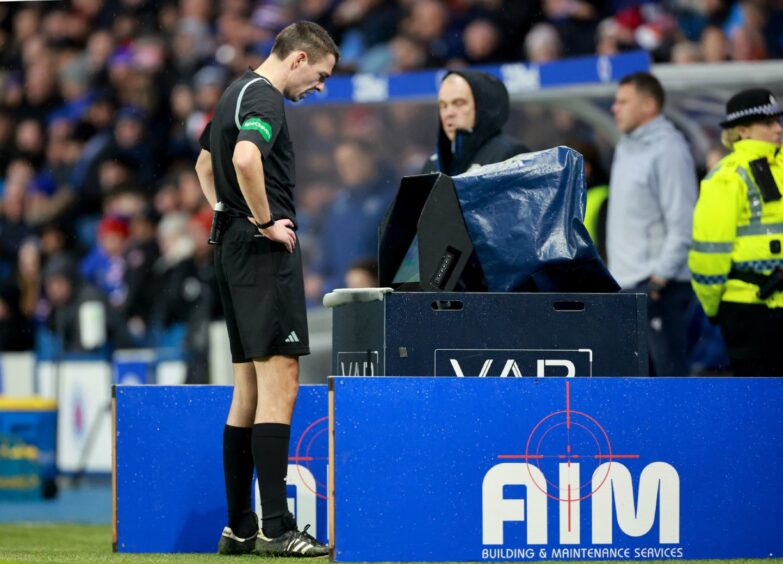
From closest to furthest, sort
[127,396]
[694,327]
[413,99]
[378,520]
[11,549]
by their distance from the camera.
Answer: [378,520], [127,396], [11,549], [694,327], [413,99]

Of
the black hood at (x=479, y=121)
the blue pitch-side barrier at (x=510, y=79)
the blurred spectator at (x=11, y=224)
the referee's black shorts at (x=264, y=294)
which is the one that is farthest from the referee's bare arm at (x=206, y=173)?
the blurred spectator at (x=11, y=224)

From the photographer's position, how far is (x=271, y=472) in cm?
436

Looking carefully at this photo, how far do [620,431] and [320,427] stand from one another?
112 centimetres

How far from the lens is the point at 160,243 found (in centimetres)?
1012

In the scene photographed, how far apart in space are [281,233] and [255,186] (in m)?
0.17

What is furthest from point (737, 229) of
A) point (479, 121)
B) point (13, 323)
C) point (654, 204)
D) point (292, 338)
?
point (13, 323)

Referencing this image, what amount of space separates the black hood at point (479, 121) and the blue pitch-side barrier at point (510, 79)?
2.18m

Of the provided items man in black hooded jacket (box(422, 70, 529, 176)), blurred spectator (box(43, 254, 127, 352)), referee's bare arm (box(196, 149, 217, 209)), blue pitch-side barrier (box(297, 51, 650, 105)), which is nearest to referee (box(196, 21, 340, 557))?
referee's bare arm (box(196, 149, 217, 209))

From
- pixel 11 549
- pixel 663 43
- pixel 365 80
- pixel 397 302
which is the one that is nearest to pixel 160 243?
pixel 365 80

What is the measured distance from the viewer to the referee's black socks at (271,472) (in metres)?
4.35

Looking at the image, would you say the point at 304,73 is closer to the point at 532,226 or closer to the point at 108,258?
the point at 532,226

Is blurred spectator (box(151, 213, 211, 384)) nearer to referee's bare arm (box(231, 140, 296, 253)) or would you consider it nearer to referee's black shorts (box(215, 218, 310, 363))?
referee's black shorts (box(215, 218, 310, 363))

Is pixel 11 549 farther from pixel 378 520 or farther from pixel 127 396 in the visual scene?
pixel 378 520

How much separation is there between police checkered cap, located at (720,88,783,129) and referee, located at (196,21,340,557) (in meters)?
2.03
